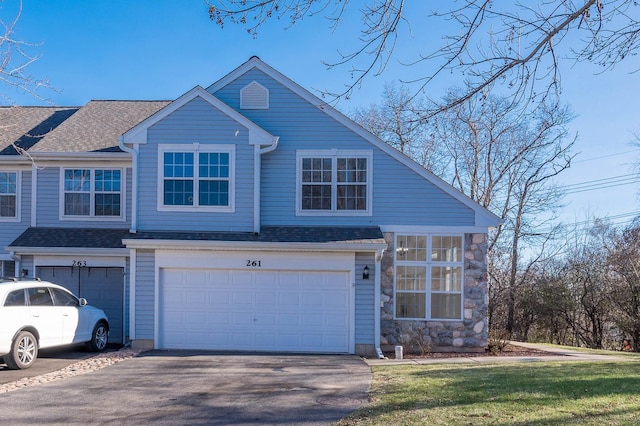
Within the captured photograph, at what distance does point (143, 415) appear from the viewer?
770 cm

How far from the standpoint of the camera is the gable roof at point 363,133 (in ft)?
51.4

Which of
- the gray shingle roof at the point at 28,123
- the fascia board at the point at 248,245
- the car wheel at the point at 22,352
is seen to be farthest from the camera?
the gray shingle roof at the point at 28,123

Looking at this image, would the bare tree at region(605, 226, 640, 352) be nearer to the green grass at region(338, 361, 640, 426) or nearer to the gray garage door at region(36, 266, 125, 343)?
the green grass at region(338, 361, 640, 426)

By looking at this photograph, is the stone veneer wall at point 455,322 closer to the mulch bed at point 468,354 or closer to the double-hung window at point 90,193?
the mulch bed at point 468,354

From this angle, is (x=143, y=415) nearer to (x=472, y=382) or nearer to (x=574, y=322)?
(x=472, y=382)

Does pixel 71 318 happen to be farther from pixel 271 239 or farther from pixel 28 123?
pixel 28 123

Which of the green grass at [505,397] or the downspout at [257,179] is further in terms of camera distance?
the downspout at [257,179]

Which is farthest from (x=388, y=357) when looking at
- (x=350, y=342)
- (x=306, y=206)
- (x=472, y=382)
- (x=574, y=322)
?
(x=574, y=322)

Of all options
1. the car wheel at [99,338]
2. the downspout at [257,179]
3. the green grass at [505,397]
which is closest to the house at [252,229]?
the downspout at [257,179]

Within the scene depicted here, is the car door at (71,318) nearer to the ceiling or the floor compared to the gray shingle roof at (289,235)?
nearer to the floor

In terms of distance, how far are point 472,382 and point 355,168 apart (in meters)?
7.83

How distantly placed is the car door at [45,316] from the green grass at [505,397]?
266 inches

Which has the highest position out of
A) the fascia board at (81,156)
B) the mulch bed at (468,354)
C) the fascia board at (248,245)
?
the fascia board at (81,156)

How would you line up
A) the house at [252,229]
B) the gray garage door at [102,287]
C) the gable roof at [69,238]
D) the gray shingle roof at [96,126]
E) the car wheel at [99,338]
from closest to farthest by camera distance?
the car wheel at [99,338]
the house at [252,229]
the gable roof at [69,238]
the gray garage door at [102,287]
the gray shingle roof at [96,126]
